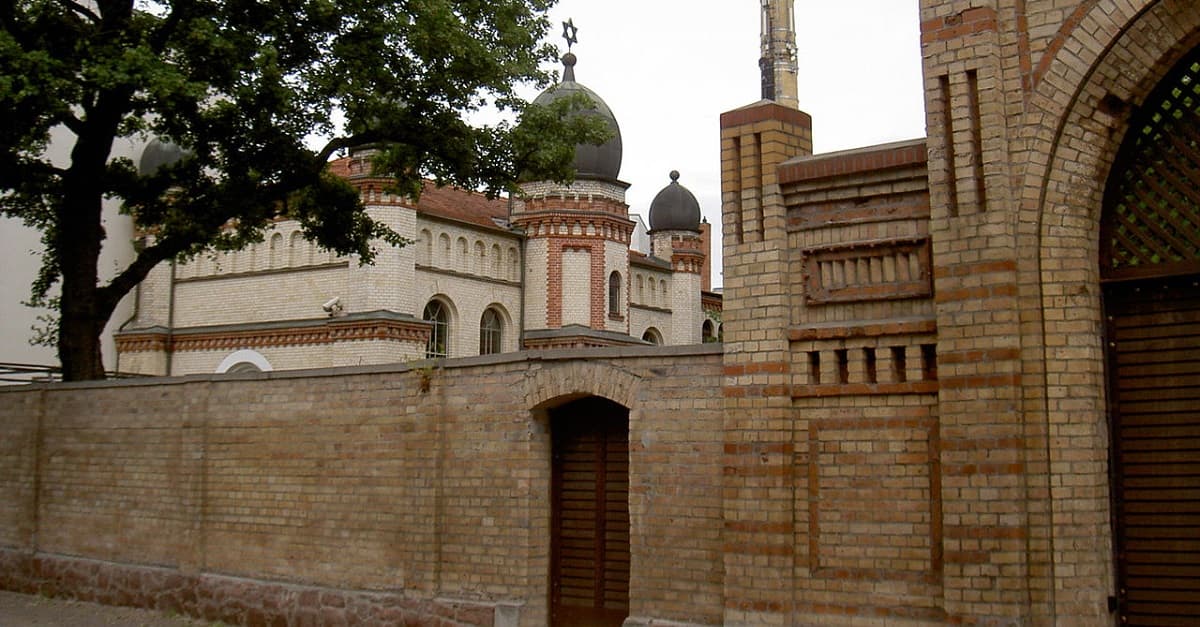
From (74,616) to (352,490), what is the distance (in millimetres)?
3928

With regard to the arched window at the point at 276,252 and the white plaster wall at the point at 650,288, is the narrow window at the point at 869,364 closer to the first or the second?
the arched window at the point at 276,252

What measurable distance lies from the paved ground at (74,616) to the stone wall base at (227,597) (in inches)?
5.3

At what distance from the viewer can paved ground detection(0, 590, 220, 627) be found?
12.0 metres

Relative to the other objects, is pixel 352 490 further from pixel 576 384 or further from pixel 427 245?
pixel 427 245

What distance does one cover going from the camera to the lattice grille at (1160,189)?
7.34 meters

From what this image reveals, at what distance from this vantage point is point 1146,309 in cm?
749

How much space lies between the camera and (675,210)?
3981 cm

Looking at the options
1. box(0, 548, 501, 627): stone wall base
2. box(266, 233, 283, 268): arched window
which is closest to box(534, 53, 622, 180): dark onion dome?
box(266, 233, 283, 268): arched window

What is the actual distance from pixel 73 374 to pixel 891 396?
1149 centimetres

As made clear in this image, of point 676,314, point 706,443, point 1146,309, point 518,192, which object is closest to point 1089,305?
point 1146,309

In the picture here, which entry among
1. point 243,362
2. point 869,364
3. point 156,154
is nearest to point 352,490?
point 869,364

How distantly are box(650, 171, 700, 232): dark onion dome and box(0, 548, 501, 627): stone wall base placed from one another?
28.0 m

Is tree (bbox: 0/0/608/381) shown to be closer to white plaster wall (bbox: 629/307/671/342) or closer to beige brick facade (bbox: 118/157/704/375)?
beige brick facade (bbox: 118/157/704/375)

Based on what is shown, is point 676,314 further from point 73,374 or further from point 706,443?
point 706,443
